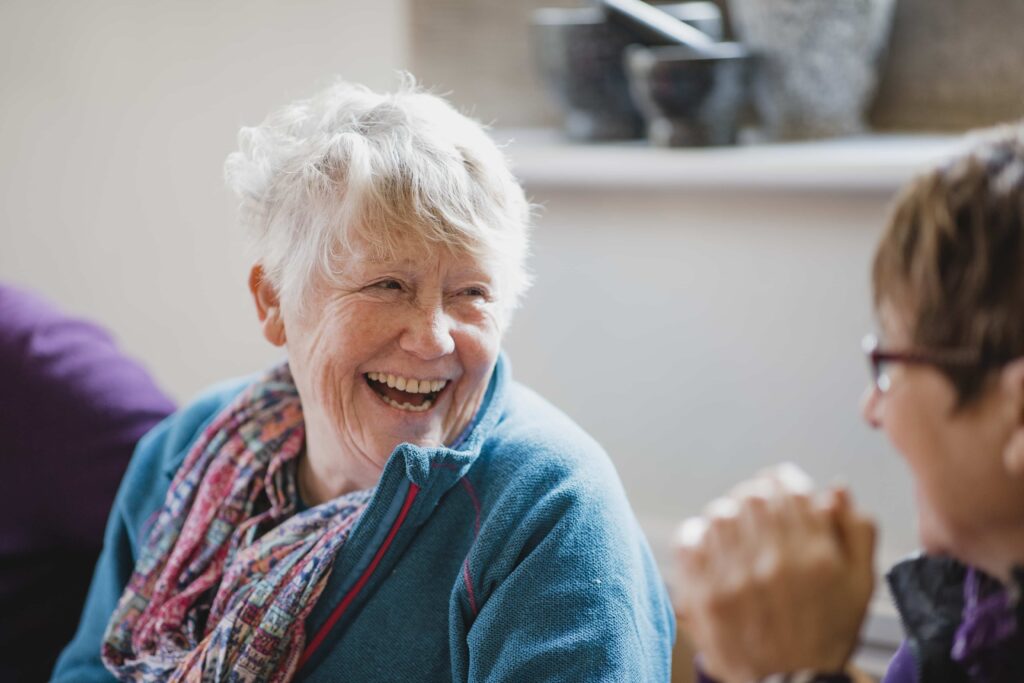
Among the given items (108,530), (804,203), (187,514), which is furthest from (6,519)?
(804,203)

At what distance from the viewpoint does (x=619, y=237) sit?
235 centimetres

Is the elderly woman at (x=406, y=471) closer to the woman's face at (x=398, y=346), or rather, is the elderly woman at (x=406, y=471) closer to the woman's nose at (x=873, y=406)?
the woman's face at (x=398, y=346)

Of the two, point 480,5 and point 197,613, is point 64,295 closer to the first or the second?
point 480,5

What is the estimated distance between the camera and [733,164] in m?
2.13

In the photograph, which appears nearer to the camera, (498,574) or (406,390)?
(498,574)

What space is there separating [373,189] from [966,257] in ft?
2.30

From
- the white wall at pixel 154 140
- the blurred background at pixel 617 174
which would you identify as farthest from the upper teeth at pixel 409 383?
the white wall at pixel 154 140

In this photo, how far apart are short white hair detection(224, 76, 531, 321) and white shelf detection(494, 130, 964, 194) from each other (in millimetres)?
586

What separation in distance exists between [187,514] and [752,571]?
94 centimetres

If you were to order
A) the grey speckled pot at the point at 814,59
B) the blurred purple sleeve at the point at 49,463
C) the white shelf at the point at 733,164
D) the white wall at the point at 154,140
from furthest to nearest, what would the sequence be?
the white wall at the point at 154,140 → the grey speckled pot at the point at 814,59 → the white shelf at the point at 733,164 → the blurred purple sleeve at the point at 49,463

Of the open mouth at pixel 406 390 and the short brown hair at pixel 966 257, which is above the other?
the short brown hair at pixel 966 257

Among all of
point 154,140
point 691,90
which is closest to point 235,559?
point 691,90

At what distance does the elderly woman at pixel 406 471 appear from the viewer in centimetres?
129

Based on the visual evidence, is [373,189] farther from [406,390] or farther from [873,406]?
[873,406]
